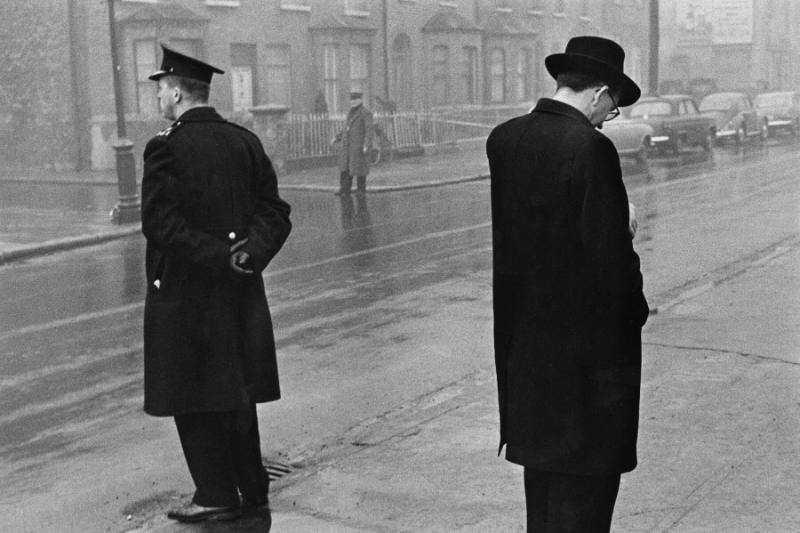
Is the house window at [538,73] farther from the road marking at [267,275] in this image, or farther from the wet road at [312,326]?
the road marking at [267,275]

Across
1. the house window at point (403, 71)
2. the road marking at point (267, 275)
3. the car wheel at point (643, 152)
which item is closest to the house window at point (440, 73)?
the house window at point (403, 71)

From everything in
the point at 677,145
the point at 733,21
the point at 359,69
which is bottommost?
the point at 677,145

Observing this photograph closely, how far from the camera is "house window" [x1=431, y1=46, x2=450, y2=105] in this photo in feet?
124

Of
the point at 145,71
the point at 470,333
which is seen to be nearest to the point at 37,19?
the point at 145,71

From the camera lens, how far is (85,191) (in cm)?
2334

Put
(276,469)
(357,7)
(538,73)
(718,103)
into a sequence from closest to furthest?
(276,469) → (718,103) → (357,7) → (538,73)

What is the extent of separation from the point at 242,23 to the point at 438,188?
390 inches

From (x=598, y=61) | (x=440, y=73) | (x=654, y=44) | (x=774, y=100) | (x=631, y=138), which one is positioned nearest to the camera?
(x=598, y=61)

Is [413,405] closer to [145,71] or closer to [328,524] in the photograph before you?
[328,524]

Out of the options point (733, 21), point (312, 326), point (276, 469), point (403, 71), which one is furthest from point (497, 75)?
point (276, 469)

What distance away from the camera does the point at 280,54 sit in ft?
104

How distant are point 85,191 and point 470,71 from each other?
61.8 feet

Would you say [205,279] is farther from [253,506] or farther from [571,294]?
[571,294]

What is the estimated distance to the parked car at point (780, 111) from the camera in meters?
36.5
